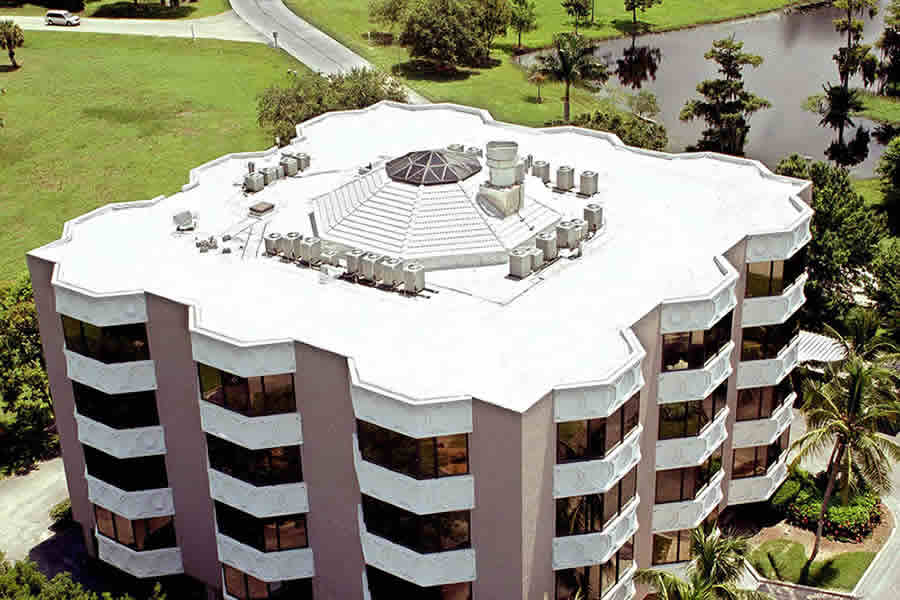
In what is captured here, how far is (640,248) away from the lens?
199 ft

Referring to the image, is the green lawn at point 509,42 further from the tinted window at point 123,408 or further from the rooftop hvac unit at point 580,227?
the tinted window at point 123,408

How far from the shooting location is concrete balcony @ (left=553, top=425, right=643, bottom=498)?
48156 mm

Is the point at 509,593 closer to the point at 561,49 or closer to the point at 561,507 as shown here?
the point at 561,507

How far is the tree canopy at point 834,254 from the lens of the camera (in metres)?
80.4

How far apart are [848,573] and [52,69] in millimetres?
133528

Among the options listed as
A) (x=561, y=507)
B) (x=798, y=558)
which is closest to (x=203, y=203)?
(x=561, y=507)

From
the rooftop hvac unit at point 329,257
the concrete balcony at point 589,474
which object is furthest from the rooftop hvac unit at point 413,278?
the concrete balcony at point 589,474

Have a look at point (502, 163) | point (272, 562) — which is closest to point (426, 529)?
point (272, 562)

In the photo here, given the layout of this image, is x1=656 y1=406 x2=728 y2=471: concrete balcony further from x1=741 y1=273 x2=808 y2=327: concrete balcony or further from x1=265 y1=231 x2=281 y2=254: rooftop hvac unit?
x1=265 y1=231 x2=281 y2=254: rooftop hvac unit

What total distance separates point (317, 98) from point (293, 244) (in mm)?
56889

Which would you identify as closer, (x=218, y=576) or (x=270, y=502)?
(x=270, y=502)

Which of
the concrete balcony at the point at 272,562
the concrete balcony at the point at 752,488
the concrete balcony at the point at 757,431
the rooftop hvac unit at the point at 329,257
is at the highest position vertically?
the rooftop hvac unit at the point at 329,257

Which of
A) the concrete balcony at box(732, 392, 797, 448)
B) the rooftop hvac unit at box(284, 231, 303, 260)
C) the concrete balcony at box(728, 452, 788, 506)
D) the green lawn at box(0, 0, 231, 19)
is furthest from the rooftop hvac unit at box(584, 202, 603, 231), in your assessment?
the green lawn at box(0, 0, 231, 19)

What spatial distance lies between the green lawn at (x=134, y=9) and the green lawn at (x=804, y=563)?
14549 centimetres
